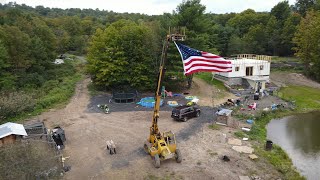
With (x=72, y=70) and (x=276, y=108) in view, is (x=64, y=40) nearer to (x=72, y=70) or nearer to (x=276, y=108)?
(x=72, y=70)

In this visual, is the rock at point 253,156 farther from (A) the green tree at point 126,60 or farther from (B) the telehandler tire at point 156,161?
(A) the green tree at point 126,60

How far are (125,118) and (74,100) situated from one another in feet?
30.8

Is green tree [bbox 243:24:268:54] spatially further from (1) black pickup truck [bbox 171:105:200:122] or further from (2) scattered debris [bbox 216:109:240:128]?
(2) scattered debris [bbox 216:109:240:128]

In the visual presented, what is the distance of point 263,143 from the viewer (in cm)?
2447

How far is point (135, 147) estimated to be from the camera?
910 inches

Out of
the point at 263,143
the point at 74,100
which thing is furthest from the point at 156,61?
the point at 263,143

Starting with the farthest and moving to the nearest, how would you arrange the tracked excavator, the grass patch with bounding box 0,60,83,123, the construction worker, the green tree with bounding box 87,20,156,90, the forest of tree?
the forest of tree, the green tree with bounding box 87,20,156,90, the construction worker, the grass patch with bounding box 0,60,83,123, the tracked excavator

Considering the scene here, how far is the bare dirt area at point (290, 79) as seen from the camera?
4928 cm

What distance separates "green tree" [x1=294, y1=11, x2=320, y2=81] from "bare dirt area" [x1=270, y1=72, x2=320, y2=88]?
189cm

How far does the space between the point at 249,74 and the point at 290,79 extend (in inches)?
445

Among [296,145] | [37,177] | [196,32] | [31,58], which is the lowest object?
[296,145]

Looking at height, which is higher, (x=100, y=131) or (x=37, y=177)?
(x=37, y=177)

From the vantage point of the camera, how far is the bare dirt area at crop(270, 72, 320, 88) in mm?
49284

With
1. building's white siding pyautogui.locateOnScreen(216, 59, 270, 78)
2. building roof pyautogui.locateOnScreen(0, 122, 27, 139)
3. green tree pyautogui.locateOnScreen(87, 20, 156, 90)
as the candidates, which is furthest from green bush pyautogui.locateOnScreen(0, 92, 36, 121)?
building's white siding pyautogui.locateOnScreen(216, 59, 270, 78)
